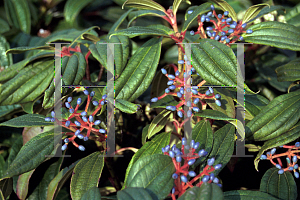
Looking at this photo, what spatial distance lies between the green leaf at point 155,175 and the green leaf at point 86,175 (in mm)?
192

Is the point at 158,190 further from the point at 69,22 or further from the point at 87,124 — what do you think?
the point at 69,22

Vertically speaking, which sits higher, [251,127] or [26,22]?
[26,22]

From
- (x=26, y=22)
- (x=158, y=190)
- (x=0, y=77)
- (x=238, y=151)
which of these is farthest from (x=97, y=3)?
(x=158, y=190)

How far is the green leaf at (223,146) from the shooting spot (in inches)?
29.0

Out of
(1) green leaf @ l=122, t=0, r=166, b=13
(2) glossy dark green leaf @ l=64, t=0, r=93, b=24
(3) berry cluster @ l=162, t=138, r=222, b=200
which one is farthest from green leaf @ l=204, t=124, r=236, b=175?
(2) glossy dark green leaf @ l=64, t=0, r=93, b=24

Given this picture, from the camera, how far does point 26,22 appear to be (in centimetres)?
150

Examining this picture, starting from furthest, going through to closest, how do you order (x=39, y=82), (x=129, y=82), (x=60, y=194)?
(x=60, y=194), (x=39, y=82), (x=129, y=82)

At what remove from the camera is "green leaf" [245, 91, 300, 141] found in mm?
795

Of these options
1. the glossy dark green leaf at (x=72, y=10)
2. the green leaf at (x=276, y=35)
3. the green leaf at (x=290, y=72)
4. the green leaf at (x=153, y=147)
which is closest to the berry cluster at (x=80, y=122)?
the green leaf at (x=153, y=147)

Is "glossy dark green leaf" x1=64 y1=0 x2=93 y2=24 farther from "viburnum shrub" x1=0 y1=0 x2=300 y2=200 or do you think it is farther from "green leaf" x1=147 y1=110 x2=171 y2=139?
"green leaf" x1=147 y1=110 x2=171 y2=139

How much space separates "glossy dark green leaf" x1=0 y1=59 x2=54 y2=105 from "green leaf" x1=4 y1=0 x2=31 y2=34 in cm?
65

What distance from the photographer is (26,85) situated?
3.01 ft

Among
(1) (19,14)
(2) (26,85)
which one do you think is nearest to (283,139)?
(2) (26,85)

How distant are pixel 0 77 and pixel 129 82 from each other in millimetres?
482
